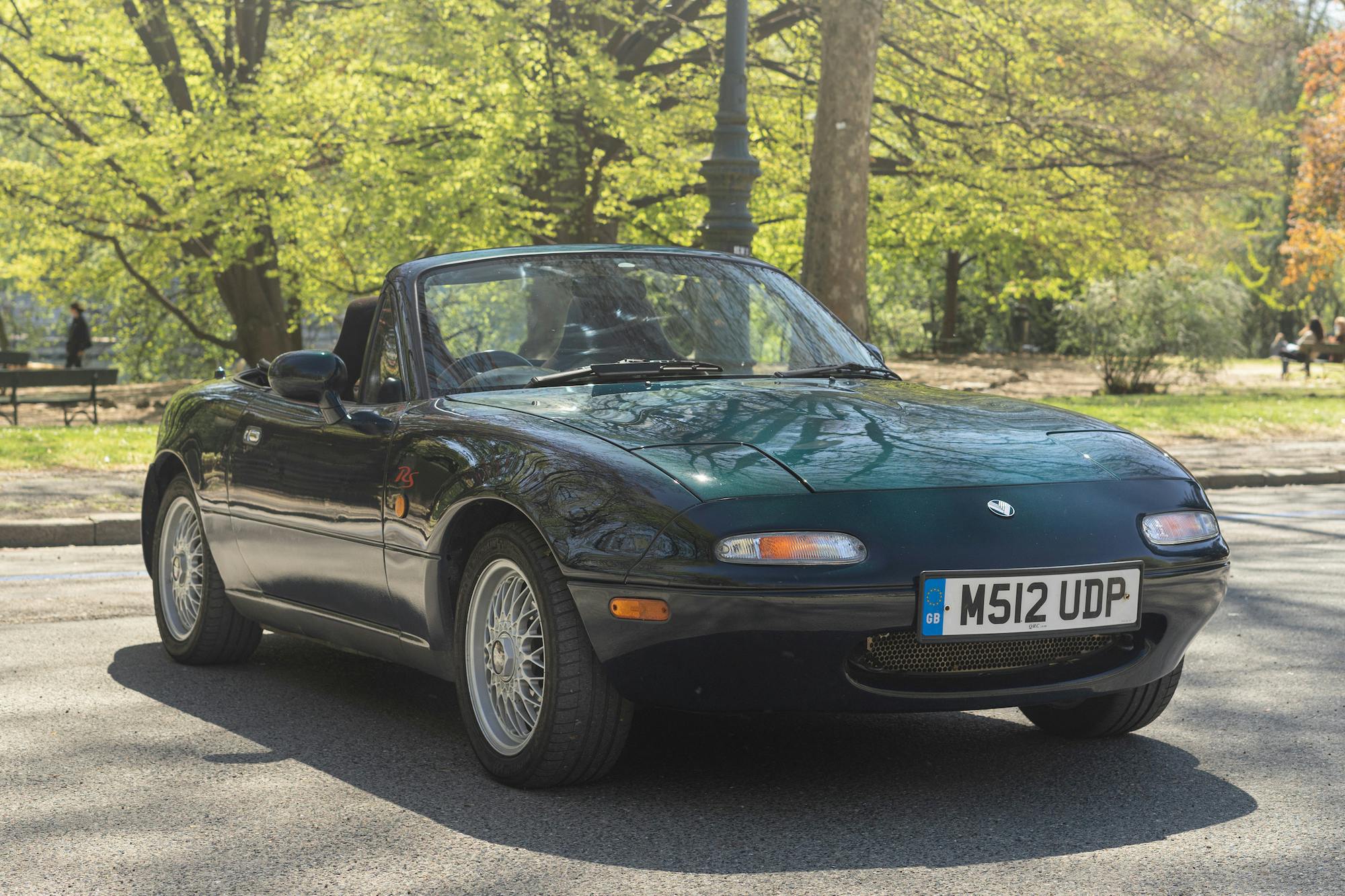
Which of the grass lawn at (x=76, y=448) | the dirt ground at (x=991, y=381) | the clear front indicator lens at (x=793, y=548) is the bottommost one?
the dirt ground at (x=991, y=381)

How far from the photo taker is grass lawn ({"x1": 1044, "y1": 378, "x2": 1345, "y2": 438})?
19625mm

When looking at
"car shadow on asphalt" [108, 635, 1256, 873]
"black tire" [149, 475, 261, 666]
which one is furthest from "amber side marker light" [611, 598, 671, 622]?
"black tire" [149, 475, 261, 666]

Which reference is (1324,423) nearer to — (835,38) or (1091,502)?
(835,38)

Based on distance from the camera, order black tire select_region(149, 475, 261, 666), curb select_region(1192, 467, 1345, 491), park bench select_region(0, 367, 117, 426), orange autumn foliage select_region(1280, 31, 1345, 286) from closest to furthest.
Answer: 1. black tire select_region(149, 475, 261, 666)
2. curb select_region(1192, 467, 1345, 491)
3. park bench select_region(0, 367, 117, 426)
4. orange autumn foliage select_region(1280, 31, 1345, 286)

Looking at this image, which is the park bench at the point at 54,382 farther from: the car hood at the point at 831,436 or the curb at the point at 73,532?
the car hood at the point at 831,436

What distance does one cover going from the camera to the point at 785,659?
401 centimetres

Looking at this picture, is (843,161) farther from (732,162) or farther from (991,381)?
(991,381)

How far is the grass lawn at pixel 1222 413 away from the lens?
64.4 ft

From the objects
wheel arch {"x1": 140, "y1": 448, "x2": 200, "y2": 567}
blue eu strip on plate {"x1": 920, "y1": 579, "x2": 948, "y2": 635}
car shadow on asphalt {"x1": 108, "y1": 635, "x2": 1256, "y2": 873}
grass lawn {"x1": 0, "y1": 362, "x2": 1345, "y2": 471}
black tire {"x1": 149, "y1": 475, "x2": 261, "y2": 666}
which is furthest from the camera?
grass lawn {"x1": 0, "y1": 362, "x2": 1345, "y2": 471}

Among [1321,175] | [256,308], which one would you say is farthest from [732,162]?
[1321,175]

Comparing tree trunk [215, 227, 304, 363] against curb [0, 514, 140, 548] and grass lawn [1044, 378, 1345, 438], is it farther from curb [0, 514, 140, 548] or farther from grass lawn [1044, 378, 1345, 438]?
curb [0, 514, 140, 548]

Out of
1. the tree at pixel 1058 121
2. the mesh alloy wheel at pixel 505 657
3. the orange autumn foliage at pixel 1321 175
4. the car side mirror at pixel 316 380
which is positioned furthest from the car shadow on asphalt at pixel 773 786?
the orange autumn foliage at pixel 1321 175

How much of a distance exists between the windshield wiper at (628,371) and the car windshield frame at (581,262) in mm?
17

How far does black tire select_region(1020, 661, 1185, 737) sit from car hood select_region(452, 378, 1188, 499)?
655 millimetres
